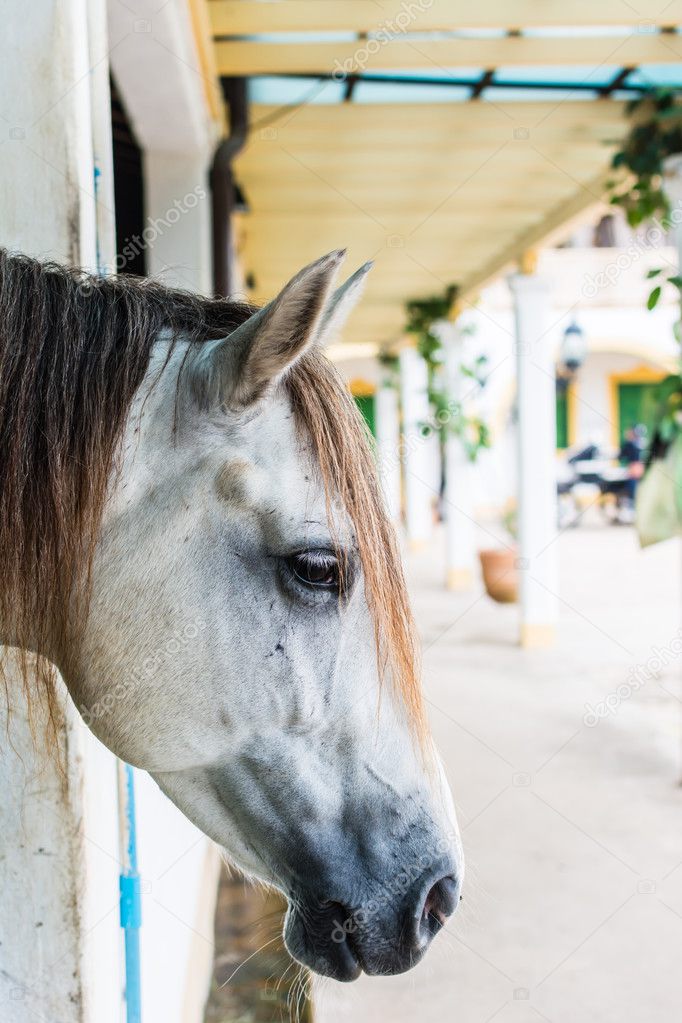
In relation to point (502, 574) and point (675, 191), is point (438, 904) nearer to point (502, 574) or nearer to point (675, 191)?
point (675, 191)

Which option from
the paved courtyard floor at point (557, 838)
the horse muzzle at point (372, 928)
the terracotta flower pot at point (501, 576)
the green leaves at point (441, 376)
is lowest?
the paved courtyard floor at point (557, 838)

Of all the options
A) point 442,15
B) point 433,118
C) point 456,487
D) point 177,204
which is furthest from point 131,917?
point 456,487

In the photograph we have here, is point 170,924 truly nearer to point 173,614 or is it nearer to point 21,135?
point 173,614

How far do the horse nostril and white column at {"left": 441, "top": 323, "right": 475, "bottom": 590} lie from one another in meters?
7.10

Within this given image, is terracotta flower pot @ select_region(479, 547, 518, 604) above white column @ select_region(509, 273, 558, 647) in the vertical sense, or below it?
below

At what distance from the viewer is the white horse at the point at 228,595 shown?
2.98 feet

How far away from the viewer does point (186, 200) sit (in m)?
3.08

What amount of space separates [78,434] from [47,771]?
1.52ft

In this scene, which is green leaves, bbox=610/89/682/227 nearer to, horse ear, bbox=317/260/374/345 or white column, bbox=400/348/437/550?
horse ear, bbox=317/260/374/345

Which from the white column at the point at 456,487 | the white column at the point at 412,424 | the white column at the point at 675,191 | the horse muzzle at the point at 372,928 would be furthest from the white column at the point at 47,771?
the white column at the point at 412,424

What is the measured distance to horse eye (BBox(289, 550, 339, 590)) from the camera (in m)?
0.93

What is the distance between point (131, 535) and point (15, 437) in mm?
156

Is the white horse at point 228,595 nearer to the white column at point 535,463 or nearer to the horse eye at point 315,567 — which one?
the horse eye at point 315,567

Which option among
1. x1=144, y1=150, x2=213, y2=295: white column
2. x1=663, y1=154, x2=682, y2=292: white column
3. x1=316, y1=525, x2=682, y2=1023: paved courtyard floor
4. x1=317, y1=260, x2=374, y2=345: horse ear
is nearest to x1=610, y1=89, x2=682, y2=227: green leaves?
x1=663, y1=154, x2=682, y2=292: white column
